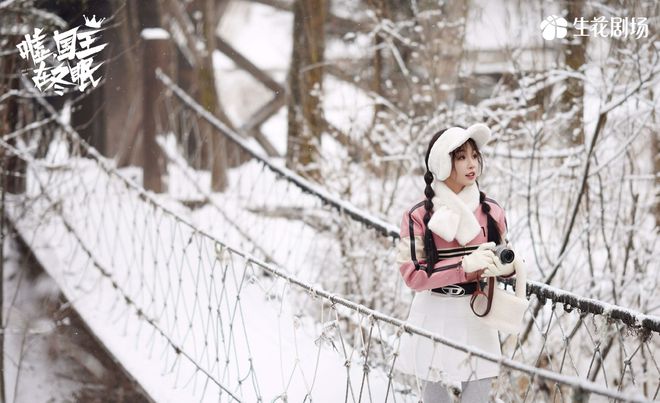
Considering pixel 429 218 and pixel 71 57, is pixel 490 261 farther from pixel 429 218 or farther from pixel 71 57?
pixel 71 57

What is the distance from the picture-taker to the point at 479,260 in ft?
9.08

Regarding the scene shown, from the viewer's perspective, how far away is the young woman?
288cm

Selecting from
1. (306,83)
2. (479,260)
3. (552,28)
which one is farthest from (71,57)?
(306,83)

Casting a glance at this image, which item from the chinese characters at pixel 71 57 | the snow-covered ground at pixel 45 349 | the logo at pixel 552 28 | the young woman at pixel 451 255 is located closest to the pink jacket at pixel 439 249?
the young woman at pixel 451 255

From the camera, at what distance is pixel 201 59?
33.2 feet

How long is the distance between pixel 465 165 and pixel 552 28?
3865mm

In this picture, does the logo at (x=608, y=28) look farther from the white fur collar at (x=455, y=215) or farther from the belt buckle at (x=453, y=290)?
the belt buckle at (x=453, y=290)

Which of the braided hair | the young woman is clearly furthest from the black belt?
the braided hair

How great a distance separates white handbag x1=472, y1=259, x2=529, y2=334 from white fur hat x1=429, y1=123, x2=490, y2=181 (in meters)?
0.37

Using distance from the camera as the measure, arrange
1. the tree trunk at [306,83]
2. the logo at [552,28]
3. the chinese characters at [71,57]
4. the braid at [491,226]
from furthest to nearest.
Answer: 1. the tree trunk at [306,83]
2. the logo at [552,28]
3. the chinese characters at [71,57]
4. the braid at [491,226]

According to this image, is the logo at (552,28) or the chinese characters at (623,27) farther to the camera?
the logo at (552,28)

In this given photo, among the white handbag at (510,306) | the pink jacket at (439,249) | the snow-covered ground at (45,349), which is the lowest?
the snow-covered ground at (45,349)

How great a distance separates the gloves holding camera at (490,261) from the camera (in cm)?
276

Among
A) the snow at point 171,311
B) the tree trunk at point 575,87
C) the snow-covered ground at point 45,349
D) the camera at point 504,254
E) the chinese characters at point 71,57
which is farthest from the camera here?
the tree trunk at point 575,87
